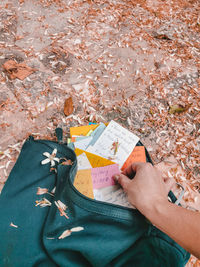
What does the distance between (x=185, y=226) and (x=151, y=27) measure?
8.67 feet

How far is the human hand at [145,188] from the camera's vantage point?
103 cm

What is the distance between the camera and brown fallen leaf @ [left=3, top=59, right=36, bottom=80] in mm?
2061

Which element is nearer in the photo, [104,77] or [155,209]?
[155,209]

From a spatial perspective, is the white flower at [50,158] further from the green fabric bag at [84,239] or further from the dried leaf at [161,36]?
the dried leaf at [161,36]

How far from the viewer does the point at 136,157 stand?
1541 mm

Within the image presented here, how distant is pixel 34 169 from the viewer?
134 centimetres

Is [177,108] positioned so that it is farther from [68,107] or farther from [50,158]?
[50,158]

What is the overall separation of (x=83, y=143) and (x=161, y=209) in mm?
815

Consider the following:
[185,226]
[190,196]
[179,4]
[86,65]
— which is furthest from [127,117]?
[179,4]

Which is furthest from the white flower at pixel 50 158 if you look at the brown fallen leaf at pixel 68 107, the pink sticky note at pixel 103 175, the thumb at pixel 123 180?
the brown fallen leaf at pixel 68 107

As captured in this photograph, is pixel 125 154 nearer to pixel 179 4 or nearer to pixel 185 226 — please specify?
pixel 185 226

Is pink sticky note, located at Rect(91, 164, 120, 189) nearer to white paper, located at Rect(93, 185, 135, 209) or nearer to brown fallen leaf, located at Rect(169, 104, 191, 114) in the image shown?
white paper, located at Rect(93, 185, 135, 209)

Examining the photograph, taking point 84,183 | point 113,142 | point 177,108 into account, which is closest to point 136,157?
point 113,142

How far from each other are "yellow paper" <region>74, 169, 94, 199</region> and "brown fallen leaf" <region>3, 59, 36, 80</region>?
1289 mm
